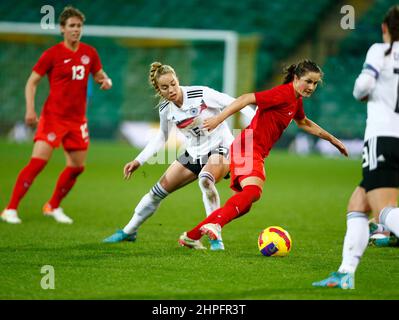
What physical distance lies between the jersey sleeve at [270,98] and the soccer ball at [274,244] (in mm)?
1062

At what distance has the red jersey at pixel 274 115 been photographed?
20.6 ft

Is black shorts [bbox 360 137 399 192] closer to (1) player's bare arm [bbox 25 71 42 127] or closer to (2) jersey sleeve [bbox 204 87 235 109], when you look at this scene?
(2) jersey sleeve [bbox 204 87 235 109]

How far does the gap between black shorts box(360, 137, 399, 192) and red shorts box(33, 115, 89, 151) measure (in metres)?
4.86

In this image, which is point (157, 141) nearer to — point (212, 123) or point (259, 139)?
point (259, 139)

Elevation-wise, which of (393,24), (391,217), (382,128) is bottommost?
(391,217)

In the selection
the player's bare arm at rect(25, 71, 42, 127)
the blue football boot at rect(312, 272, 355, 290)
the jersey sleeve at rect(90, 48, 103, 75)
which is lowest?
→ the blue football boot at rect(312, 272, 355, 290)

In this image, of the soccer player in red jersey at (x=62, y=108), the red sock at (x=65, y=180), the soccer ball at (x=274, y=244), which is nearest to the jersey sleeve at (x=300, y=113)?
the soccer ball at (x=274, y=244)

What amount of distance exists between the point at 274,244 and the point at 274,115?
1.07 metres

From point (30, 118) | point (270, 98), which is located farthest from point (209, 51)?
point (270, 98)

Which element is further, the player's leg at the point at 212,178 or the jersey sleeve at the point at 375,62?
the player's leg at the point at 212,178

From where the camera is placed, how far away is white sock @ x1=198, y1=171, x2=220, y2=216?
22.5 feet

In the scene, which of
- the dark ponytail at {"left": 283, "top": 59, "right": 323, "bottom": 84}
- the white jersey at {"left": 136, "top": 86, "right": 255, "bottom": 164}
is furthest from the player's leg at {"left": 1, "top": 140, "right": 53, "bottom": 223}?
the dark ponytail at {"left": 283, "top": 59, "right": 323, "bottom": 84}

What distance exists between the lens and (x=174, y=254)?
258 inches

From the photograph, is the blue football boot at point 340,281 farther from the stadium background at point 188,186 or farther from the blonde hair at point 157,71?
the blonde hair at point 157,71
